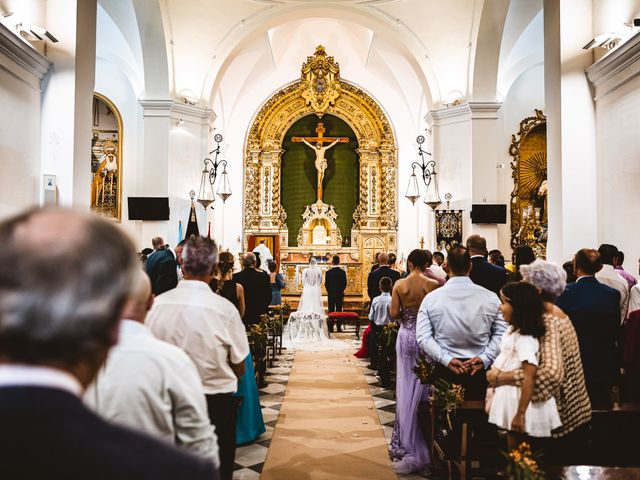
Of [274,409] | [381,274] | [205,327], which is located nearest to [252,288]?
[274,409]

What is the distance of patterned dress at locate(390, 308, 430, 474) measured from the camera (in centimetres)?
471

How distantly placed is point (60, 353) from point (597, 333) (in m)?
4.27

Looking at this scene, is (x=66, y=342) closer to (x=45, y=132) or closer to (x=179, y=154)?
(x=45, y=132)

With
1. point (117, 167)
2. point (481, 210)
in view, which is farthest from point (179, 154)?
point (481, 210)

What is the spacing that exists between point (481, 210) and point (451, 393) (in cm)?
874

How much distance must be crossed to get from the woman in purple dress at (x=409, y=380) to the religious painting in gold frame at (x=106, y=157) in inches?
402

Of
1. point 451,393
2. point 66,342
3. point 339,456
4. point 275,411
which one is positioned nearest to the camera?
point 66,342

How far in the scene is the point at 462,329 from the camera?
13.4 ft

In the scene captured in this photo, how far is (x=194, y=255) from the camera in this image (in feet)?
10.4

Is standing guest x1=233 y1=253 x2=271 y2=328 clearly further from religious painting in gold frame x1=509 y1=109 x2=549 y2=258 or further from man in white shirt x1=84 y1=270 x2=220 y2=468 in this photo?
religious painting in gold frame x1=509 y1=109 x2=549 y2=258

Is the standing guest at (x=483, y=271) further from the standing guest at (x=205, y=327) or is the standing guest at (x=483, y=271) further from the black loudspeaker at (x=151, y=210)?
the black loudspeaker at (x=151, y=210)

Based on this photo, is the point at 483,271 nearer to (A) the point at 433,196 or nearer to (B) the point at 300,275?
(A) the point at 433,196

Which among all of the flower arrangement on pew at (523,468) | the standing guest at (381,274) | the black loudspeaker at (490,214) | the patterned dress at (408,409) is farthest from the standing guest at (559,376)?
the black loudspeaker at (490,214)

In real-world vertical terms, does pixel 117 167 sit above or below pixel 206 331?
above
